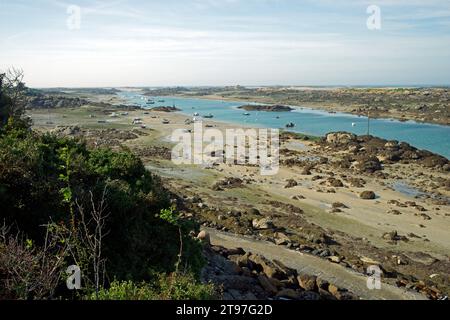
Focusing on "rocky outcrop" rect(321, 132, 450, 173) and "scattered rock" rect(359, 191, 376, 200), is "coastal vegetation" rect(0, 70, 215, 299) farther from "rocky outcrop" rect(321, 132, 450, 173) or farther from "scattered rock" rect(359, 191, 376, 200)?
"rocky outcrop" rect(321, 132, 450, 173)

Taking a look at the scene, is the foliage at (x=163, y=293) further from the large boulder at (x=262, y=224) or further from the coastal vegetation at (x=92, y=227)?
the large boulder at (x=262, y=224)

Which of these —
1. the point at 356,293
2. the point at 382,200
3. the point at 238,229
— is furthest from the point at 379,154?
the point at 356,293

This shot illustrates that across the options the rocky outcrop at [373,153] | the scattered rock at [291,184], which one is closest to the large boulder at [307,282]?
the scattered rock at [291,184]

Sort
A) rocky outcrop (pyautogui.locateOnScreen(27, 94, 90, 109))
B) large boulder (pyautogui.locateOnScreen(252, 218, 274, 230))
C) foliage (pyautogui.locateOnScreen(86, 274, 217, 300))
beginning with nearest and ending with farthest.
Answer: foliage (pyautogui.locateOnScreen(86, 274, 217, 300)) < large boulder (pyautogui.locateOnScreen(252, 218, 274, 230)) < rocky outcrop (pyautogui.locateOnScreen(27, 94, 90, 109))

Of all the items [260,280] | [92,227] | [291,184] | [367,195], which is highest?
[92,227]

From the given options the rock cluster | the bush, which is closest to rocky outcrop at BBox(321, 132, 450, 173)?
the rock cluster

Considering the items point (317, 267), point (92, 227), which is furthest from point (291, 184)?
point (92, 227)

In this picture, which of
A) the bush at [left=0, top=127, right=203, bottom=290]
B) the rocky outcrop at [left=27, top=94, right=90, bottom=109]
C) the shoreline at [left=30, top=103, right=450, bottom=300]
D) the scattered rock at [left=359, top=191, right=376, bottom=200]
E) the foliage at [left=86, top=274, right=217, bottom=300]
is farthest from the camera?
the rocky outcrop at [left=27, top=94, right=90, bottom=109]

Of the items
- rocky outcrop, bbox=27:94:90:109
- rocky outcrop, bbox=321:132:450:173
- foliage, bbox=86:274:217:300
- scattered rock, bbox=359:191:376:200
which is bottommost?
scattered rock, bbox=359:191:376:200

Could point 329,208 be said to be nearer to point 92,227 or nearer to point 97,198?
point 97,198
